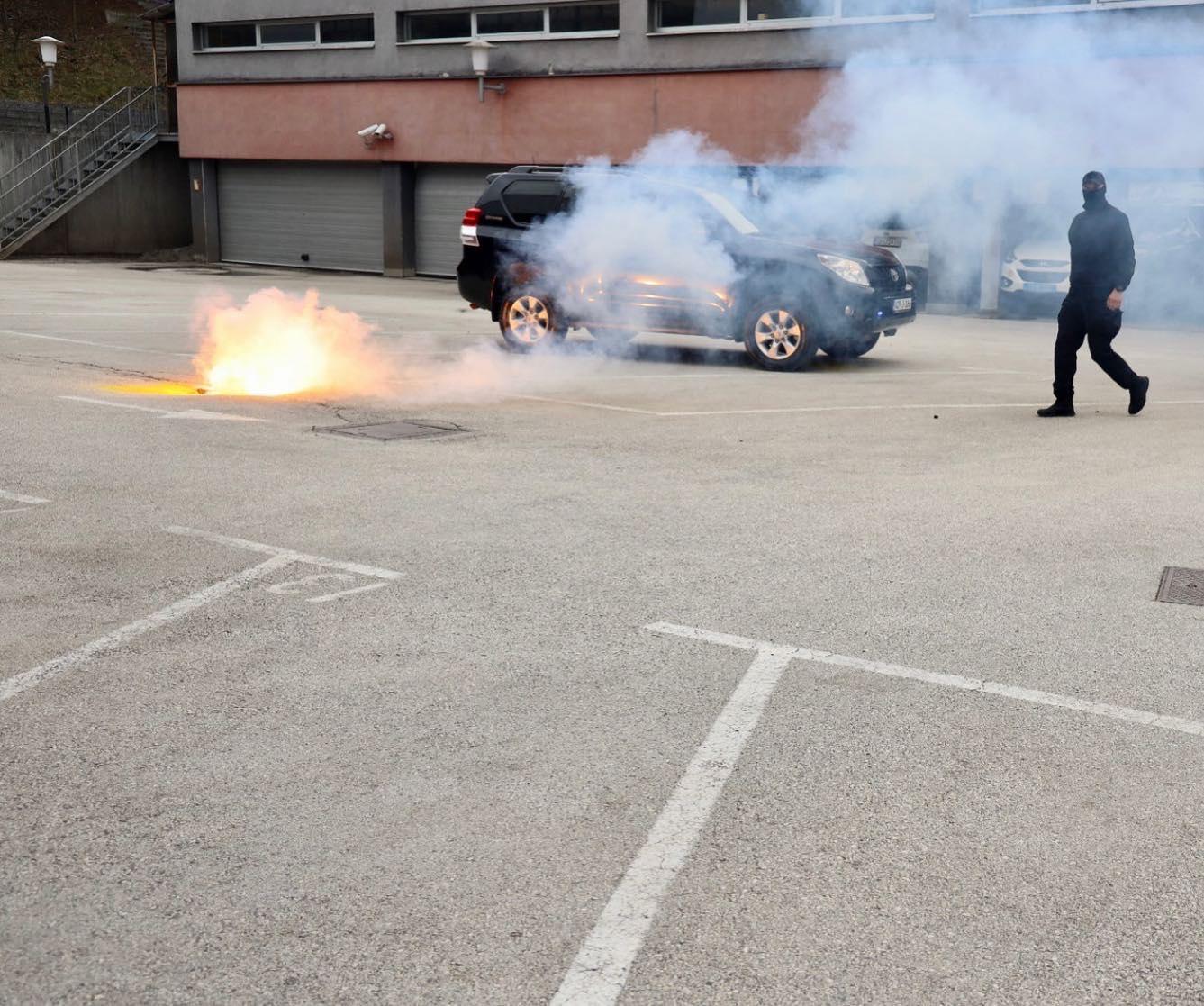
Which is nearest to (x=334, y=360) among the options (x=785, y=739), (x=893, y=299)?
(x=893, y=299)

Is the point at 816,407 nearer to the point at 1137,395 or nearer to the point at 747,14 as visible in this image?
the point at 1137,395

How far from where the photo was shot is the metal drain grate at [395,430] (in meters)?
9.92

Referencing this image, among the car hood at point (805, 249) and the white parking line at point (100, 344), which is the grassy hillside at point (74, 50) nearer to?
the white parking line at point (100, 344)

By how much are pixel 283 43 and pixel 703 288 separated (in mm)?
20777

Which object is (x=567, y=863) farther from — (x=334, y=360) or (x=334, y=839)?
(x=334, y=360)

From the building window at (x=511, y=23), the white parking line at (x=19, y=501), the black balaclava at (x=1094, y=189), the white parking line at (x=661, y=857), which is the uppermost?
the building window at (x=511, y=23)

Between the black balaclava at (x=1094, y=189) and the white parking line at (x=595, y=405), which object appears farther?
the white parking line at (x=595, y=405)

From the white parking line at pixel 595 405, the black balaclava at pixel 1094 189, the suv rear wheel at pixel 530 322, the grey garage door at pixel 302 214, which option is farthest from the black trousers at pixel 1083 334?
the grey garage door at pixel 302 214

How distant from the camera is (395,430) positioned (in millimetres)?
10156

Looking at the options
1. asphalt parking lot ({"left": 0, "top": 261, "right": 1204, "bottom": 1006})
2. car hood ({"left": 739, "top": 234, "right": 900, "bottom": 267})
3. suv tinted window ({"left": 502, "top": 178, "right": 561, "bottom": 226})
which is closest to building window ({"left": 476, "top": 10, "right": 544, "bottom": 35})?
suv tinted window ({"left": 502, "top": 178, "right": 561, "bottom": 226})

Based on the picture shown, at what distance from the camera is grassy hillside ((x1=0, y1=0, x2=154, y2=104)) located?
154 feet

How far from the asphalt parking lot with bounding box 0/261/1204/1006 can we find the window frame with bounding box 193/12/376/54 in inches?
878

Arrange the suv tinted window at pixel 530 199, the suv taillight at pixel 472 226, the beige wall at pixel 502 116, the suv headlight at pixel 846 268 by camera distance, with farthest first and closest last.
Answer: the beige wall at pixel 502 116, the suv taillight at pixel 472 226, the suv tinted window at pixel 530 199, the suv headlight at pixel 846 268

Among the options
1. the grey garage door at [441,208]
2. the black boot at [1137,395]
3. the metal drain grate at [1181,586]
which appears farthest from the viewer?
the grey garage door at [441,208]
